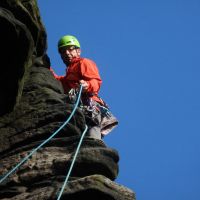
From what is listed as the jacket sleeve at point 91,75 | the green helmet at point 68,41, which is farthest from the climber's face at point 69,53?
the jacket sleeve at point 91,75

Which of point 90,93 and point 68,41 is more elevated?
point 68,41

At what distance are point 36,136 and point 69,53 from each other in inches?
173

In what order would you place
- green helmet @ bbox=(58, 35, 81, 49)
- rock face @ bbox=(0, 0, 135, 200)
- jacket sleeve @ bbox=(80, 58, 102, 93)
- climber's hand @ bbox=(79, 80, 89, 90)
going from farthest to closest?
green helmet @ bbox=(58, 35, 81, 49) → jacket sleeve @ bbox=(80, 58, 102, 93) → climber's hand @ bbox=(79, 80, 89, 90) → rock face @ bbox=(0, 0, 135, 200)

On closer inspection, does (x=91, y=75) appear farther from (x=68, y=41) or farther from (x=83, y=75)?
(x=68, y=41)

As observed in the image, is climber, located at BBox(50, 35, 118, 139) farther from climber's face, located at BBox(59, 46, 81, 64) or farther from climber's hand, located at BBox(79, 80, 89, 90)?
climber's face, located at BBox(59, 46, 81, 64)

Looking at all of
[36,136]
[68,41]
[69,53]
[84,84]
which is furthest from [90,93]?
[68,41]

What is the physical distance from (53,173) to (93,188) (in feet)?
3.06

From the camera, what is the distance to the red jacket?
1004 cm

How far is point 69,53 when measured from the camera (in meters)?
11.8

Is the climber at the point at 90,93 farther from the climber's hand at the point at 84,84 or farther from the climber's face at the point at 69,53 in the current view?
the climber's face at the point at 69,53

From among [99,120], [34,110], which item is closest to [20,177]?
[34,110]

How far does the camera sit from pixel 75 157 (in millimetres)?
6812

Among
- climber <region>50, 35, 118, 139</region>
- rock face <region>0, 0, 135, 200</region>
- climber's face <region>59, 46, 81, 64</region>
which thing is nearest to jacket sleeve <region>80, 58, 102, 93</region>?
climber <region>50, 35, 118, 139</region>

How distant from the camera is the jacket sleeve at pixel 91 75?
9.95 metres
